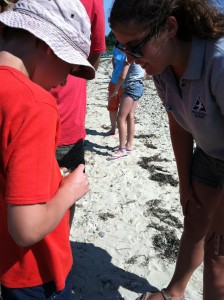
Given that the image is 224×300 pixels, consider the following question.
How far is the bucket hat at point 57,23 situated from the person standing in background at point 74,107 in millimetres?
1040

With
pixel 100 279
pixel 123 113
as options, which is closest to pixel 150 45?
pixel 100 279

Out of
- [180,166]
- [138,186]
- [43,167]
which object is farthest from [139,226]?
[43,167]

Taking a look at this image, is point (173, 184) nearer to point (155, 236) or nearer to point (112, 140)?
point (155, 236)

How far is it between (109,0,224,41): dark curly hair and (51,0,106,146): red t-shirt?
2.74 ft

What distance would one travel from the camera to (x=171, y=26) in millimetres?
1637

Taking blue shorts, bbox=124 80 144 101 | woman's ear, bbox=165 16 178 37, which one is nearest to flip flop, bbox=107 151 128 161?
blue shorts, bbox=124 80 144 101

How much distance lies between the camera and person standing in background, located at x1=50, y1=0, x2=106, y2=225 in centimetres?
242

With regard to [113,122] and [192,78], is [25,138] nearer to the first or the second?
[192,78]

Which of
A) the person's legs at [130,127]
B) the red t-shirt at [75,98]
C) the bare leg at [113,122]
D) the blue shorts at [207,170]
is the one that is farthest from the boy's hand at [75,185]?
the bare leg at [113,122]

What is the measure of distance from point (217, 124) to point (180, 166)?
539mm

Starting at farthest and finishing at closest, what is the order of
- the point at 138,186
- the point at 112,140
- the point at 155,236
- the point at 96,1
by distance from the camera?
the point at 112,140, the point at 138,186, the point at 155,236, the point at 96,1

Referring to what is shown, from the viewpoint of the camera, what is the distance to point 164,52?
5.64 feet

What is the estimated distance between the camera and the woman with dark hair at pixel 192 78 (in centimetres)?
160

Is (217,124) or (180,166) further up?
(217,124)
